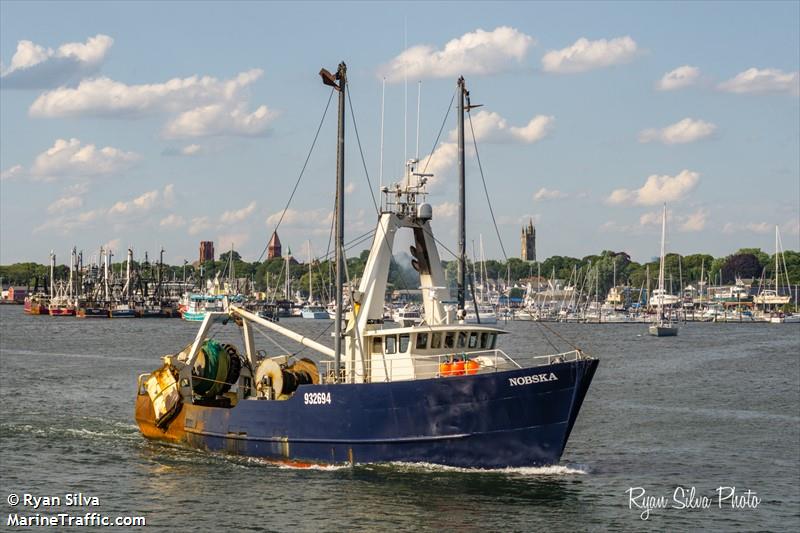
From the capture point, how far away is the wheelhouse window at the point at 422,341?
31859 millimetres

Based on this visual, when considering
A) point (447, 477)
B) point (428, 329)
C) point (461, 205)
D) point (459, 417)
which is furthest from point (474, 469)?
point (461, 205)

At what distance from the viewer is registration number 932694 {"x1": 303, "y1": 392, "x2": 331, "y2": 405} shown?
31.2 meters

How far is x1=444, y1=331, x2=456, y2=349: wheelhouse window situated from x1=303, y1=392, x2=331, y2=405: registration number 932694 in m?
3.95

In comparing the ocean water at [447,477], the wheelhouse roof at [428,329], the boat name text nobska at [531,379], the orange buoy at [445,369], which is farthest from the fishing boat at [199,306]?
the boat name text nobska at [531,379]

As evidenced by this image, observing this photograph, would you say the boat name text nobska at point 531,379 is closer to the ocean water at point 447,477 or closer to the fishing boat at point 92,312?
the ocean water at point 447,477

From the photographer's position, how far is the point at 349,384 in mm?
30734

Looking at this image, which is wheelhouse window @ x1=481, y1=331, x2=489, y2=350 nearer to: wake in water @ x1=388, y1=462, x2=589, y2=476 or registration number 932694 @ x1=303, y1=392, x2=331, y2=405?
wake in water @ x1=388, y1=462, x2=589, y2=476

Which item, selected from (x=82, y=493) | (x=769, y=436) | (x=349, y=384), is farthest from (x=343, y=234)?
(x=769, y=436)

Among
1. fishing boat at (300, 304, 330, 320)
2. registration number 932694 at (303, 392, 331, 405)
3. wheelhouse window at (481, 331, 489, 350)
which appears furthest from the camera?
fishing boat at (300, 304, 330, 320)

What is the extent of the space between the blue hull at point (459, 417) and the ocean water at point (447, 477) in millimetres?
518

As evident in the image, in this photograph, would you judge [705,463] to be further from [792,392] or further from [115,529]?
[792,392]

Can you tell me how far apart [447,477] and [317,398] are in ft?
15.2

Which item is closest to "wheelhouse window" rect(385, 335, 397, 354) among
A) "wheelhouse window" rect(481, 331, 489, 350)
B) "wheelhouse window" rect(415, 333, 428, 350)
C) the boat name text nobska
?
"wheelhouse window" rect(415, 333, 428, 350)

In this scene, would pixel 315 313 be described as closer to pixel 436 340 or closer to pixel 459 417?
pixel 436 340
